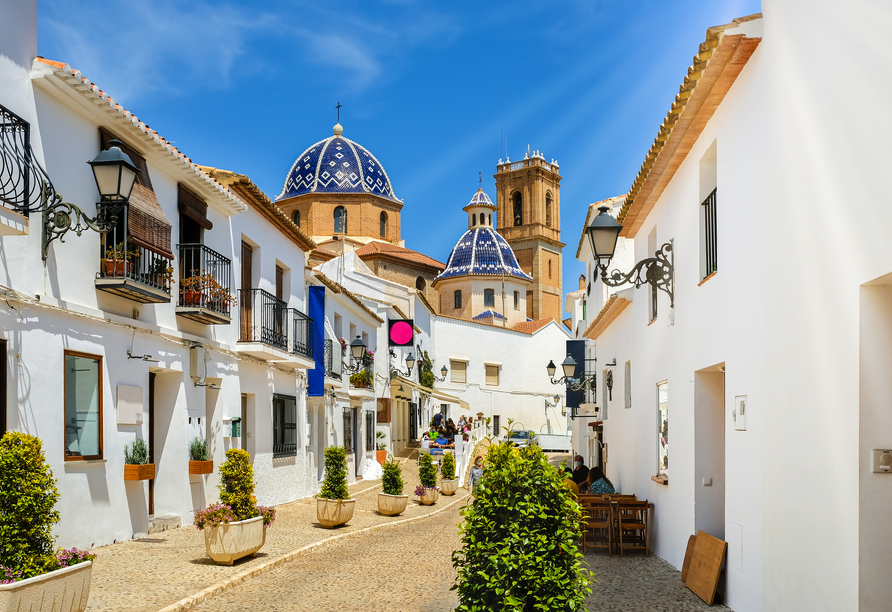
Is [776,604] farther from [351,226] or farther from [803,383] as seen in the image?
[351,226]

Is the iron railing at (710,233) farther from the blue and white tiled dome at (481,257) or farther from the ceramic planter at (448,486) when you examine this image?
the blue and white tiled dome at (481,257)

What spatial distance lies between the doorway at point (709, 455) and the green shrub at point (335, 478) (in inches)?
278

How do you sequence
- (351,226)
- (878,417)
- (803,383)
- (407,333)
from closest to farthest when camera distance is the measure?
1. (878,417)
2. (803,383)
3. (407,333)
4. (351,226)

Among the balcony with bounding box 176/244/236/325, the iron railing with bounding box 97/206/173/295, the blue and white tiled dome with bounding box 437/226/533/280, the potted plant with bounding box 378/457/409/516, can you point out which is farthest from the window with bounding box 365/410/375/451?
the blue and white tiled dome with bounding box 437/226/533/280

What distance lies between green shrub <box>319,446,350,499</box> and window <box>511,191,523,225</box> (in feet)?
185

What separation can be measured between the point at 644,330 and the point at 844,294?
24.1ft

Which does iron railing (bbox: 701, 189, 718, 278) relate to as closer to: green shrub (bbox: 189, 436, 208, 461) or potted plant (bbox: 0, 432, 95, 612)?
potted plant (bbox: 0, 432, 95, 612)

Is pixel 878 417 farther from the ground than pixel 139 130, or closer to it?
closer to it

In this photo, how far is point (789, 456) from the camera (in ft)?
21.0

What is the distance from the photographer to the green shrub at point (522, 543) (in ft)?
17.7

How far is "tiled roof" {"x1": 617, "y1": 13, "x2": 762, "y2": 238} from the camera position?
7.06 meters

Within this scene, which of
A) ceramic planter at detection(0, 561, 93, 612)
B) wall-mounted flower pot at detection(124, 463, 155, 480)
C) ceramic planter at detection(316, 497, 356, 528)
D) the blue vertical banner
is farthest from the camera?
the blue vertical banner

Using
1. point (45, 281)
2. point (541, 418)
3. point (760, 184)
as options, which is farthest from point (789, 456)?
point (541, 418)

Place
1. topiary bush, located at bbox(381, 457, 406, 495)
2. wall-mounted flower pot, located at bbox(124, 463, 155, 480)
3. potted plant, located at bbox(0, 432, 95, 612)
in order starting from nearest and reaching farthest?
potted plant, located at bbox(0, 432, 95, 612) < wall-mounted flower pot, located at bbox(124, 463, 155, 480) < topiary bush, located at bbox(381, 457, 406, 495)
